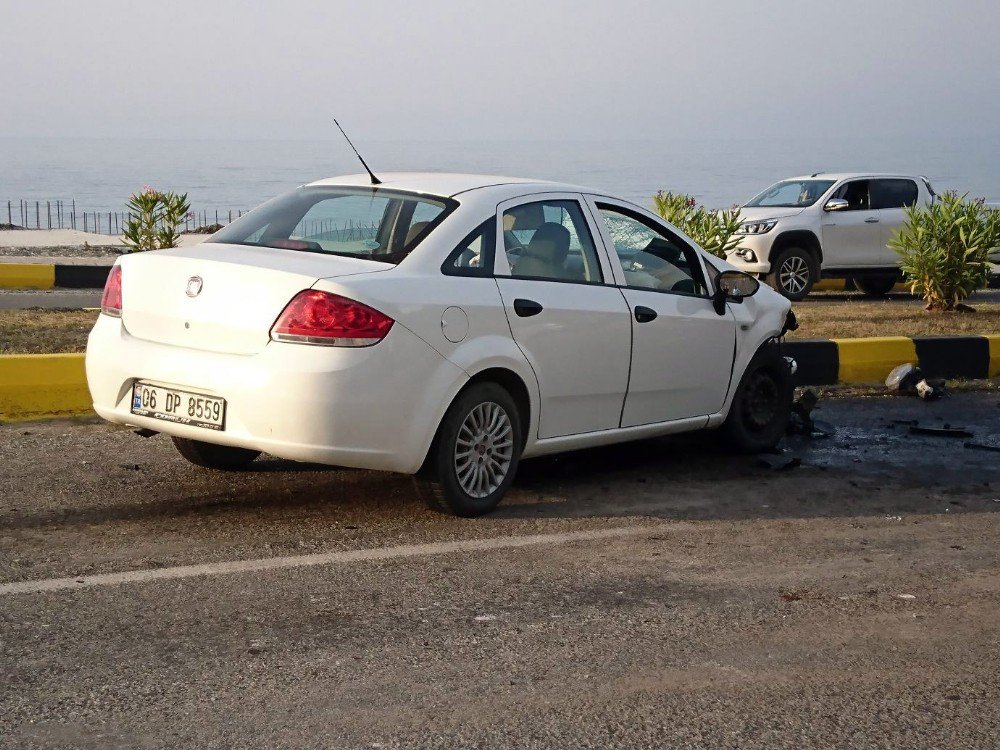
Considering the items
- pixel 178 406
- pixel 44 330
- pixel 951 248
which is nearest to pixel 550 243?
pixel 178 406

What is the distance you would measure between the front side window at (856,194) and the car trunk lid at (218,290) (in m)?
14.3

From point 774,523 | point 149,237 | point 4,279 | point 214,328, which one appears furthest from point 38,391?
point 4,279

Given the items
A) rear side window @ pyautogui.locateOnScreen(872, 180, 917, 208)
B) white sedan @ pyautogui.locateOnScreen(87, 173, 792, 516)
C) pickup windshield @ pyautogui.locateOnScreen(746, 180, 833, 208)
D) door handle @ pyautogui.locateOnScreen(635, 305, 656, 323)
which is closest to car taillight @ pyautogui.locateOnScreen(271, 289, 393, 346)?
white sedan @ pyautogui.locateOnScreen(87, 173, 792, 516)

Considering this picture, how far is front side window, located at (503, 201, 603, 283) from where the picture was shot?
641 centimetres

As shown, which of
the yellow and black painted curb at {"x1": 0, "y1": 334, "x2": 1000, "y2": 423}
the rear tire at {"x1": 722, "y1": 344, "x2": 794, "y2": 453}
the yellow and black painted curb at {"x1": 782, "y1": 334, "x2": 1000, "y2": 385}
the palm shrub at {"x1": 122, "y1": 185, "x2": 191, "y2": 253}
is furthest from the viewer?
the palm shrub at {"x1": 122, "y1": 185, "x2": 191, "y2": 253}

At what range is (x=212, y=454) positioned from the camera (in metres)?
6.80

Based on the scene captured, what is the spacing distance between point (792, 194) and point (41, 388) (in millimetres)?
13228

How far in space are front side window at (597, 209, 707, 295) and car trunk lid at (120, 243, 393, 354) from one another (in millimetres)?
1573

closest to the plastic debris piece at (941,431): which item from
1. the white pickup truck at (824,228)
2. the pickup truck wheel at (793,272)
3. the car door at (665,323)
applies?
the car door at (665,323)

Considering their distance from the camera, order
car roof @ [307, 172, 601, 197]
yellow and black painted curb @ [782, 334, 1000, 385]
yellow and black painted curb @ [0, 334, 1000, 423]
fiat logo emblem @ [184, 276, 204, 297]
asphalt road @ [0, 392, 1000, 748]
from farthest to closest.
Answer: yellow and black painted curb @ [782, 334, 1000, 385], yellow and black painted curb @ [0, 334, 1000, 423], car roof @ [307, 172, 601, 197], fiat logo emblem @ [184, 276, 204, 297], asphalt road @ [0, 392, 1000, 748]

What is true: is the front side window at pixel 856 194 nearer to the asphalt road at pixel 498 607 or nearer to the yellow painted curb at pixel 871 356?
the yellow painted curb at pixel 871 356

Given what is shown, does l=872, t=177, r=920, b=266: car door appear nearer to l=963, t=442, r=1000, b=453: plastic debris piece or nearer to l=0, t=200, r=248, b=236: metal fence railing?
l=963, t=442, r=1000, b=453: plastic debris piece

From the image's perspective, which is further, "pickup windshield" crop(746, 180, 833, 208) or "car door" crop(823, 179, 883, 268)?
"pickup windshield" crop(746, 180, 833, 208)

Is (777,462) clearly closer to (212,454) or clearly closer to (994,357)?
(212,454)
